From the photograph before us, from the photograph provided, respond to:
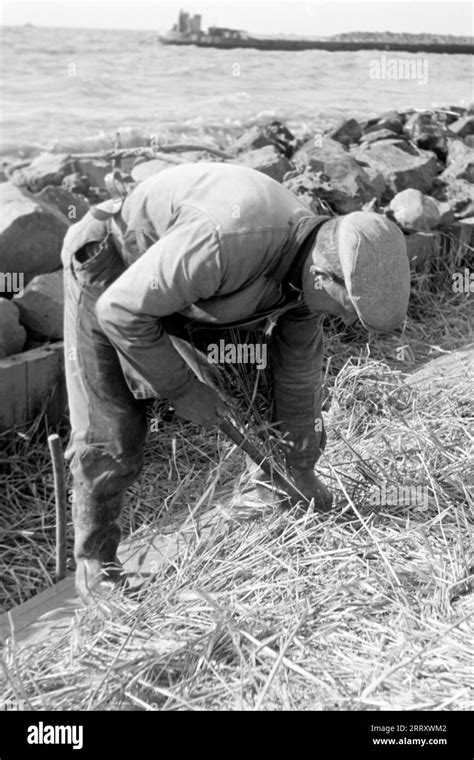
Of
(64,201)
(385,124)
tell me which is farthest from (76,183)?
(385,124)

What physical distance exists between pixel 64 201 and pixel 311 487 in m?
2.80

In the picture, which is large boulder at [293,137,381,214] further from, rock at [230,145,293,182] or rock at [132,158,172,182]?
rock at [132,158,172,182]

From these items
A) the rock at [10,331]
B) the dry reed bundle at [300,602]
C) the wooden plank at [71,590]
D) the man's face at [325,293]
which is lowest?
the wooden plank at [71,590]

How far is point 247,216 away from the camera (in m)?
2.76

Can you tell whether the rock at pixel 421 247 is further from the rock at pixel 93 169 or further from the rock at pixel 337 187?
the rock at pixel 93 169

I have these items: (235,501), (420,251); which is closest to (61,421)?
(235,501)

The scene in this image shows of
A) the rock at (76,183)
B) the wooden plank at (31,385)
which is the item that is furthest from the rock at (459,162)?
the wooden plank at (31,385)

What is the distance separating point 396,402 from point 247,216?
1977 millimetres

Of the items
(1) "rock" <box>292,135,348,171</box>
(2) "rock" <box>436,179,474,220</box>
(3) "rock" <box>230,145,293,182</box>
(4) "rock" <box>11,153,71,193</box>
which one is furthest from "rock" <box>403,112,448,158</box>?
(4) "rock" <box>11,153,71,193</box>

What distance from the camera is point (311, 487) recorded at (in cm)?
348

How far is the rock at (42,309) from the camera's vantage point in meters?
4.67

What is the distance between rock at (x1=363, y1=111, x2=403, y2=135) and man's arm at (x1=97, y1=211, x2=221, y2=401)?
21.7 ft

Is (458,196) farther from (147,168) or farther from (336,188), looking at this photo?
(147,168)
